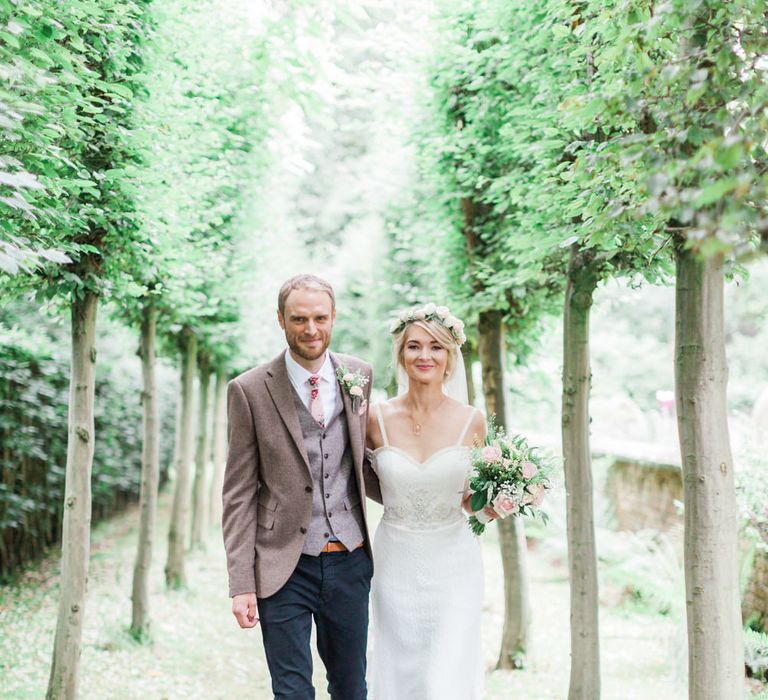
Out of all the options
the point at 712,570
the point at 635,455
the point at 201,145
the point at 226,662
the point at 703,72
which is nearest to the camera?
the point at 703,72

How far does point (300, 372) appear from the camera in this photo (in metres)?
3.92

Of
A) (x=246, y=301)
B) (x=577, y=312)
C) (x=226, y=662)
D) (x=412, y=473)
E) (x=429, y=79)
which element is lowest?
(x=226, y=662)

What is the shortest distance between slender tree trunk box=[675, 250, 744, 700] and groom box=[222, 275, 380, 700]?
1.59 m

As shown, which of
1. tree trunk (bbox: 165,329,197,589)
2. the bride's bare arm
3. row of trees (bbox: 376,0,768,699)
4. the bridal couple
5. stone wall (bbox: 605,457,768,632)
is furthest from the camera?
tree trunk (bbox: 165,329,197,589)

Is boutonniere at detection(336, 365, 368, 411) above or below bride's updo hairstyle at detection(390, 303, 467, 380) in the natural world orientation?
below

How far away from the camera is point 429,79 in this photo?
6547 millimetres

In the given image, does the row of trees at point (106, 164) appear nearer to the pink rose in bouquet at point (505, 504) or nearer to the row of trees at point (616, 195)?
the row of trees at point (616, 195)

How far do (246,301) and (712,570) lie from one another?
847cm

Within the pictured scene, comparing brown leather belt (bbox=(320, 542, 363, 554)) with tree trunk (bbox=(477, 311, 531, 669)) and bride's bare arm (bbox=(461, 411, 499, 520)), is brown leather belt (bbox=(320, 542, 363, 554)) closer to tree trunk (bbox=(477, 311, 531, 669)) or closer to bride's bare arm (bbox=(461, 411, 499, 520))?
bride's bare arm (bbox=(461, 411, 499, 520))

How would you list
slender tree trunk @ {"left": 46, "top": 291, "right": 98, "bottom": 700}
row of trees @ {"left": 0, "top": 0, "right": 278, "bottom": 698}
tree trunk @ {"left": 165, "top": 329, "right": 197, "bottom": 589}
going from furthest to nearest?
tree trunk @ {"left": 165, "top": 329, "right": 197, "bottom": 589}, slender tree trunk @ {"left": 46, "top": 291, "right": 98, "bottom": 700}, row of trees @ {"left": 0, "top": 0, "right": 278, "bottom": 698}

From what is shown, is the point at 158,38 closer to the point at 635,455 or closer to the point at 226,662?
the point at 226,662

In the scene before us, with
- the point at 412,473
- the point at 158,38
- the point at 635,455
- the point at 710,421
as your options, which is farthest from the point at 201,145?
the point at 635,455

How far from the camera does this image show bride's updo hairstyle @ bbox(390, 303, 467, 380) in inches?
175

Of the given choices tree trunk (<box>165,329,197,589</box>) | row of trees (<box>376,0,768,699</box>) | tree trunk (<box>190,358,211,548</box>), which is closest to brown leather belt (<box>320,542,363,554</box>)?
row of trees (<box>376,0,768,699</box>)
